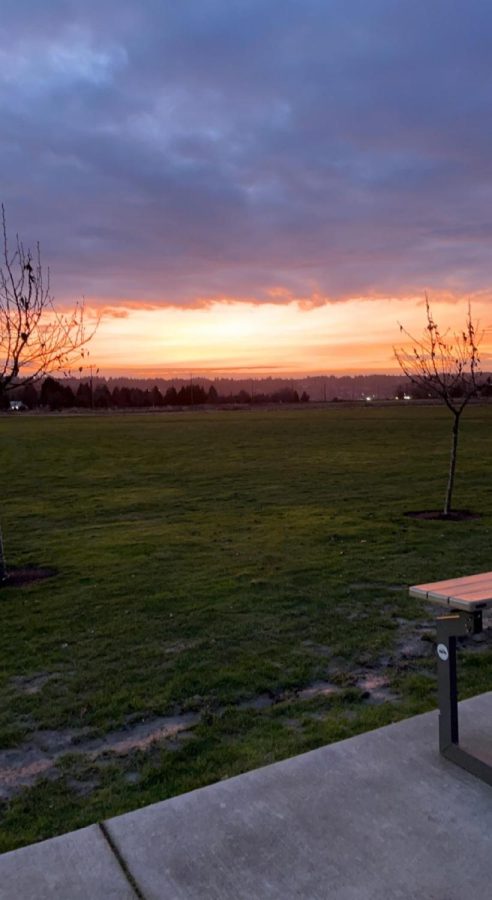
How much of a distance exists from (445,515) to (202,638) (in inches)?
261

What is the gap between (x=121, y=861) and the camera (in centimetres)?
263

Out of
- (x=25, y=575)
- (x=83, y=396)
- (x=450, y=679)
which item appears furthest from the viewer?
(x=83, y=396)

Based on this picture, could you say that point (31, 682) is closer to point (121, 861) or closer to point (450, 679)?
point (121, 861)

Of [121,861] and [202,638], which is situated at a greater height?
[121,861]

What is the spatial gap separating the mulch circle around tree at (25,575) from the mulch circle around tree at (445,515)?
236 inches

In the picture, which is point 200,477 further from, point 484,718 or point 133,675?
point 484,718

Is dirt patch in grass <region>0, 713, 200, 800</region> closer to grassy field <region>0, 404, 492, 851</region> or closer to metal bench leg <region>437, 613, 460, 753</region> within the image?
grassy field <region>0, 404, 492, 851</region>

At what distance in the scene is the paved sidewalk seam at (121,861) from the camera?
2.46 meters

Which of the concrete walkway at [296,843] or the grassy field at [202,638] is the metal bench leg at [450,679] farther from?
the grassy field at [202,638]

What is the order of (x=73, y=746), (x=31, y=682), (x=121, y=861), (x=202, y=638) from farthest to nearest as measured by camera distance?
(x=202, y=638)
(x=31, y=682)
(x=73, y=746)
(x=121, y=861)

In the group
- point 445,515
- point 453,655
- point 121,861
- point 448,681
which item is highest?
point 453,655

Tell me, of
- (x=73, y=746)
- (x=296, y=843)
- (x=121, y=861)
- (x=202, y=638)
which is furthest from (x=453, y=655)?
(x=202, y=638)

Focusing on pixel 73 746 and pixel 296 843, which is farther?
pixel 73 746

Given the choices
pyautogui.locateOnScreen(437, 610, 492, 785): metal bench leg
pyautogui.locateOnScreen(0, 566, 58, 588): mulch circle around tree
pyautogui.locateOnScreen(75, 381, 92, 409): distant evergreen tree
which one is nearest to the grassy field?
pyautogui.locateOnScreen(0, 566, 58, 588): mulch circle around tree
